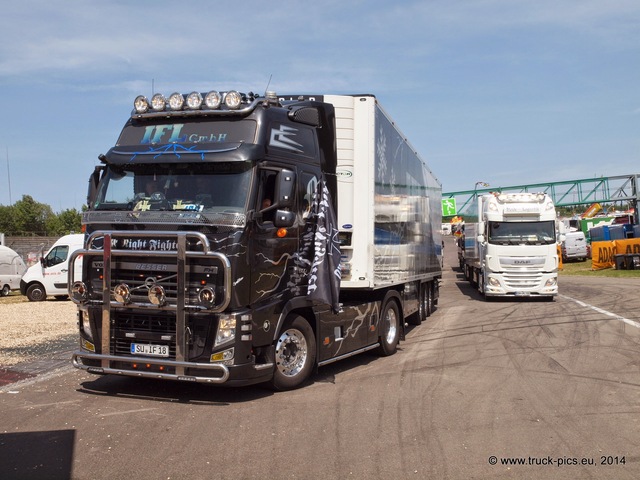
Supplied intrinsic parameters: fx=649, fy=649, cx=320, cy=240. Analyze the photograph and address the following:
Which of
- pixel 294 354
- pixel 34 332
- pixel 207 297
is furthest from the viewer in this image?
pixel 34 332

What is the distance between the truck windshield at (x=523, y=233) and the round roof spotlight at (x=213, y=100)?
15269 millimetres

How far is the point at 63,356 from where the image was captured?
11.1 meters

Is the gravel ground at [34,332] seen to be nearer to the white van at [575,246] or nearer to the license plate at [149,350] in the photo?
the license plate at [149,350]

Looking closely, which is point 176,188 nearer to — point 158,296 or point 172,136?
point 172,136

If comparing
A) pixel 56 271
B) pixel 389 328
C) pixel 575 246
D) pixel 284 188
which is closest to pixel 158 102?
pixel 284 188

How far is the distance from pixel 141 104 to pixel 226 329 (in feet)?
10.5

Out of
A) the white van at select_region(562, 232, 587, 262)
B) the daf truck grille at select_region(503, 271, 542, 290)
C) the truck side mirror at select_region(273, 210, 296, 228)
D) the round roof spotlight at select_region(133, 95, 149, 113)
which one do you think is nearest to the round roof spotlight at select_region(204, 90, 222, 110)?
the round roof spotlight at select_region(133, 95, 149, 113)

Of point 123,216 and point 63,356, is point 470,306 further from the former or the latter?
point 123,216

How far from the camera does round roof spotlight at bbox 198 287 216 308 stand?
276 inches

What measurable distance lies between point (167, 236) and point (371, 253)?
3.49 m

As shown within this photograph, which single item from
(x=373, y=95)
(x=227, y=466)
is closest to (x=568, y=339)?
(x=373, y=95)

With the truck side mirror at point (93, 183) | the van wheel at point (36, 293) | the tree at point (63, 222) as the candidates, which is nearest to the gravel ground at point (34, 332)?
the van wheel at point (36, 293)

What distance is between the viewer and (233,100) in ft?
25.7

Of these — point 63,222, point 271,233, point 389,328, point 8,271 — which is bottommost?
point 389,328
